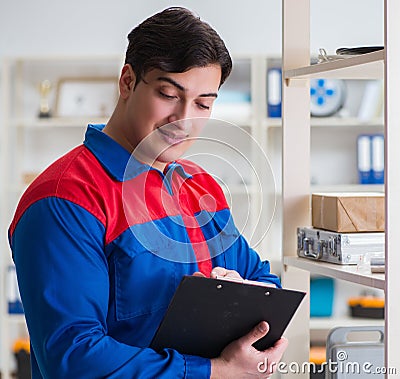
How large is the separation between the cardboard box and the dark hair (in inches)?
13.9

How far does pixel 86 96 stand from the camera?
13.9 feet

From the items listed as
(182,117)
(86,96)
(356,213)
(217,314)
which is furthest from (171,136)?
(86,96)

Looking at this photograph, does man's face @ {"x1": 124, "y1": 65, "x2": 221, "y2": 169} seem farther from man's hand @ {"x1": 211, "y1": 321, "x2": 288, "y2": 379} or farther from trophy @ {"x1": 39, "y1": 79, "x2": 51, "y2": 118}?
trophy @ {"x1": 39, "y1": 79, "x2": 51, "y2": 118}

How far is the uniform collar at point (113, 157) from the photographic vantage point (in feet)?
4.31

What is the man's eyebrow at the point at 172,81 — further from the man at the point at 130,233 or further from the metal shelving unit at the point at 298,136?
the metal shelving unit at the point at 298,136

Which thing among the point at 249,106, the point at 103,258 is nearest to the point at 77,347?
the point at 103,258

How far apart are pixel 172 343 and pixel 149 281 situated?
4.1 inches

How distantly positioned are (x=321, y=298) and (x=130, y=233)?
119 inches

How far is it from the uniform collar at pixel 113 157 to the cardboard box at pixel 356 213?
340 millimetres

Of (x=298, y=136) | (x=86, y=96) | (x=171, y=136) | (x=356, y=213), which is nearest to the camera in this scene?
(x=171, y=136)

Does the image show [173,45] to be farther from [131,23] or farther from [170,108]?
[131,23]

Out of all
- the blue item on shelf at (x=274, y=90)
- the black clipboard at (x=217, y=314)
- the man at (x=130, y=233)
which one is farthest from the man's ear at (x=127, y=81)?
the blue item on shelf at (x=274, y=90)

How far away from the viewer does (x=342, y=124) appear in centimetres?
413
